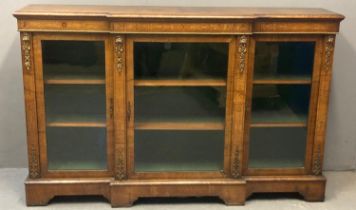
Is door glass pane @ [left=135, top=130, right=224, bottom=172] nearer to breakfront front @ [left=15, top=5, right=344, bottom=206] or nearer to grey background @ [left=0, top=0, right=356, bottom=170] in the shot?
breakfront front @ [left=15, top=5, right=344, bottom=206]

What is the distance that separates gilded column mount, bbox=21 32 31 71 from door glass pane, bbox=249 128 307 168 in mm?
1026

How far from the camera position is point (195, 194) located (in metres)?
2.23

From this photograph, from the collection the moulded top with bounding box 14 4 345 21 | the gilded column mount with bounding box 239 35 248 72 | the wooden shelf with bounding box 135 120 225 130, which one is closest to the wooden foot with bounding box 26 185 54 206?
the wooden shelf with bounding box 135 120 225 130

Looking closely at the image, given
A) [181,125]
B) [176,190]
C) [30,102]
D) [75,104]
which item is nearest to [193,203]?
[176,190]

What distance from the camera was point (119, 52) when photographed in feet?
6.74

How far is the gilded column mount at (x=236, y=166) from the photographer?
2211mm

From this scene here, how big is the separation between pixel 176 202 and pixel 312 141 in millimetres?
676

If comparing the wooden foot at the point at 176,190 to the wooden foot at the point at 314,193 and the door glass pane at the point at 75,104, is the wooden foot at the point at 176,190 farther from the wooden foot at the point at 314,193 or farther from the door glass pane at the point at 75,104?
the wooden foot at the point at 314,193

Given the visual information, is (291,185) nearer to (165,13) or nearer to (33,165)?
(165,13)

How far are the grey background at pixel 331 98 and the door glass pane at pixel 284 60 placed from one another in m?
0.37

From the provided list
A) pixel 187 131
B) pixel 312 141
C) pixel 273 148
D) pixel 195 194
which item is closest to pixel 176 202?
pixel 195 194

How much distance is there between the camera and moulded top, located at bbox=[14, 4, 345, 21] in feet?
6.56

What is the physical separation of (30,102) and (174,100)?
2.03ft

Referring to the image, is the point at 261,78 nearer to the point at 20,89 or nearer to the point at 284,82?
the point at 284,82
